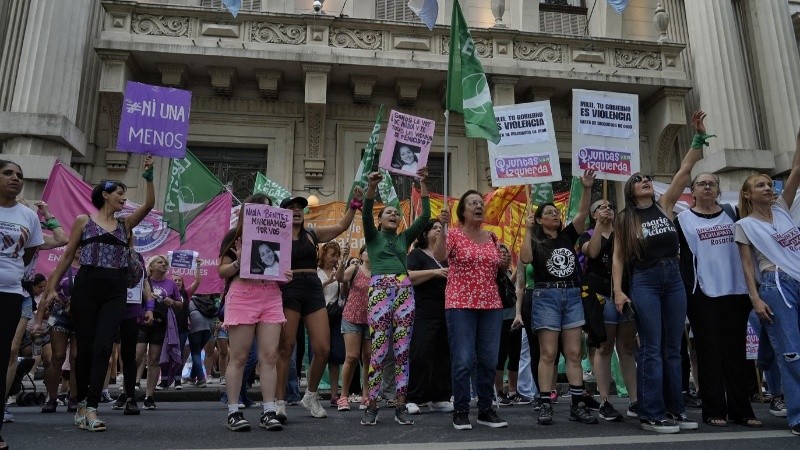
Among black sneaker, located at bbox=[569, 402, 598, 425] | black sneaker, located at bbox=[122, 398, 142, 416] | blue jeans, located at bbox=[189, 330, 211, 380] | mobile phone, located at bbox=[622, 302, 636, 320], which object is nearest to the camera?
mobile phone, located at bbox=[622, 302, 636, 320]

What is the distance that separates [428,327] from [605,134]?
3.12m

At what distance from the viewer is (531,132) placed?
745cm

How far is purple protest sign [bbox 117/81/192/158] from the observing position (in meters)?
7.46

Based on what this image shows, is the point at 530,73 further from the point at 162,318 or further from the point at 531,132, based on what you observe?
the point at 162,318

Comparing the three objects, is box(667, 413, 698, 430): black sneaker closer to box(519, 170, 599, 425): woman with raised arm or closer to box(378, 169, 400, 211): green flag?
box(519, 170, 599, 425): woman with raised arm

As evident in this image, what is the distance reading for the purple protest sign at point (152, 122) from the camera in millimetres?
7461

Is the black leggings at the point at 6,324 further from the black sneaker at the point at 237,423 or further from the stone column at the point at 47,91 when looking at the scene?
the stone column at the point at 47,91

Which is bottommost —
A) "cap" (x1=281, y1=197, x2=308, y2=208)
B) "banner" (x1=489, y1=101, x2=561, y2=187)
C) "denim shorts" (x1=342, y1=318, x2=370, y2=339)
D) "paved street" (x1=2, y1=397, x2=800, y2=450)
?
"paved street" (x1=2, y1=397, x2=800, y2=450)

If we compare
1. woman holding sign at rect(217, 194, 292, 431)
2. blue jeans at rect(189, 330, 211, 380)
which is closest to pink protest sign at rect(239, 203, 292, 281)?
woman holding sign at rect(217, 194, 292, 431)

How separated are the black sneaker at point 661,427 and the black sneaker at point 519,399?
2962mm

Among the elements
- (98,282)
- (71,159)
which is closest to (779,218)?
(98,282)

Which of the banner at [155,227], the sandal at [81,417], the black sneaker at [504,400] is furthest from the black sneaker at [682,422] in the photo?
the banner at [155,227]

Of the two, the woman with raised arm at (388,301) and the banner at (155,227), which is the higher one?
the banner at (155,227)

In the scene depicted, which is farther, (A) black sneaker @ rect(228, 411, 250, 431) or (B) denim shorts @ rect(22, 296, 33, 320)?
(B) denim shorts @ rect(22, 296, 33, 320)
